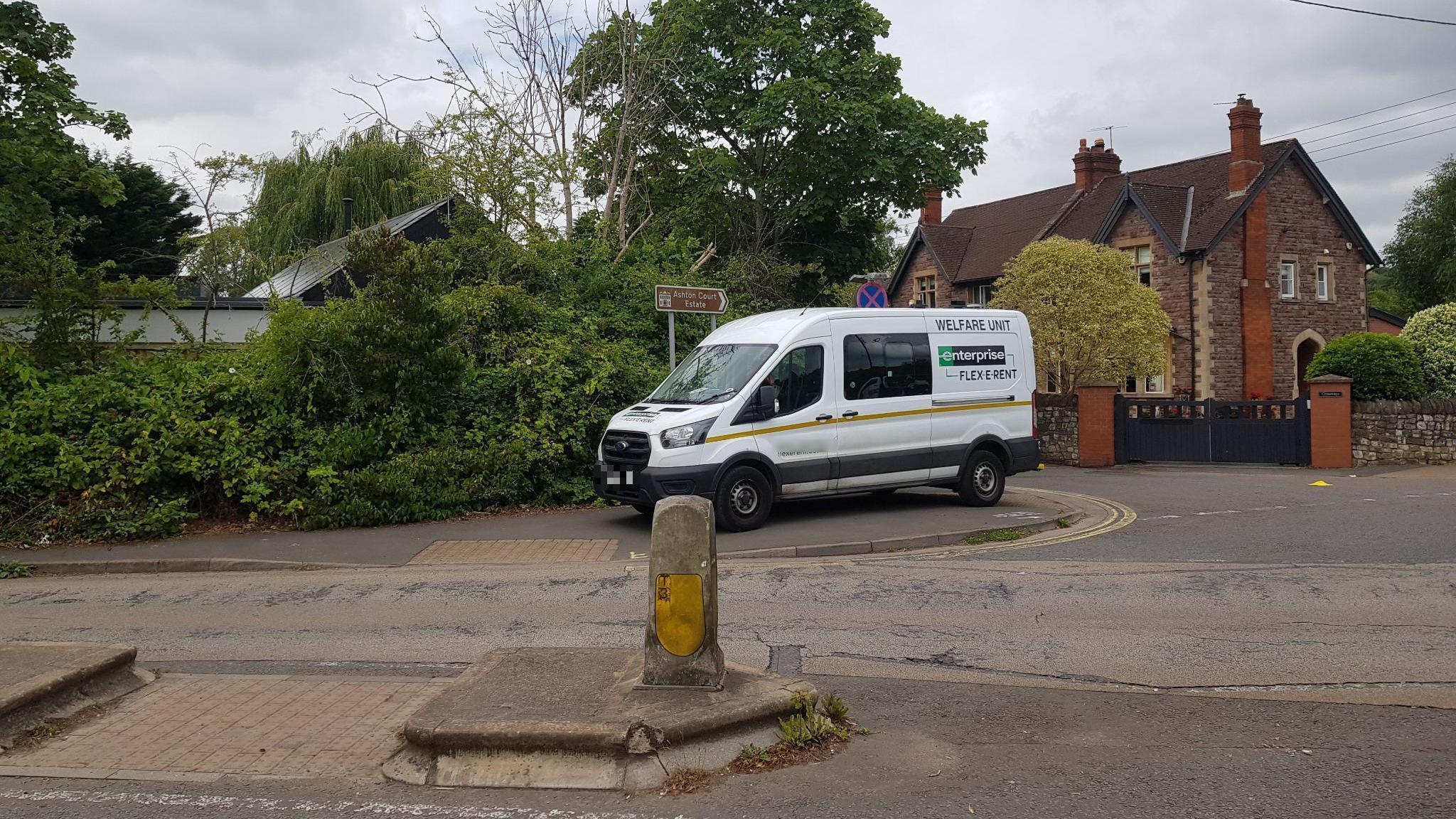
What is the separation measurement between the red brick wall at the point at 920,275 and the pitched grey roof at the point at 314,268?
22.1 metres

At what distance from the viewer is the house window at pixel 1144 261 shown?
35281mm

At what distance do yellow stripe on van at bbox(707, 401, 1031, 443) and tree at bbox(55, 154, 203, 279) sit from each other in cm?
2449

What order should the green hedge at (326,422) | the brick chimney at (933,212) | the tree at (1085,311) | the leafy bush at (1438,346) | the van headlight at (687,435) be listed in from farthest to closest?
the brick chimney at (933,212)
the tree at (1085,311)
the leafy bush at (1438,346)
the green hedge at (326,422)
the van headlight at (687,435)

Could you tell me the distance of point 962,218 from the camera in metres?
48.8

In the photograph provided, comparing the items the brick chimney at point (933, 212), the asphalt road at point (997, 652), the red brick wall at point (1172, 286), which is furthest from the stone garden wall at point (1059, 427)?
the brick chimney at point (933, 212)

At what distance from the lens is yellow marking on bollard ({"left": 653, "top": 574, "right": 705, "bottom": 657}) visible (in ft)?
17.3

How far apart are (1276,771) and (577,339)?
1159 centimetres

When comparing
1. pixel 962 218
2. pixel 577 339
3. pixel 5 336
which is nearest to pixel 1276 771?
pixel 577 339

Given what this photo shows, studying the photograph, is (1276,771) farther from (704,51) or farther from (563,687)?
(704,51)

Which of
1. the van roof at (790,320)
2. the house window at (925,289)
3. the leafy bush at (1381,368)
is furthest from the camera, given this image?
the house window at (925,289)

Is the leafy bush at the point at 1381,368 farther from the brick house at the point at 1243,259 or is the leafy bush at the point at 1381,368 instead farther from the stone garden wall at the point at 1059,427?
the brick house at the point at 1243,259

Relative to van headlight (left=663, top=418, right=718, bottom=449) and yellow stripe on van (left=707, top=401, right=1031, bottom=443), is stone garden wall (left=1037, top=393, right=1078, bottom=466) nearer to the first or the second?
yellow stripe on van (left=707, top=401, right=1031, bottom=443)

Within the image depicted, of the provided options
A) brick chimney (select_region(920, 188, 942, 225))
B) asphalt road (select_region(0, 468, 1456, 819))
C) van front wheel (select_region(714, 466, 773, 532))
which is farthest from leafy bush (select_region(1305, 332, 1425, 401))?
brick chimney (select_region(920, 188, 942, 225))

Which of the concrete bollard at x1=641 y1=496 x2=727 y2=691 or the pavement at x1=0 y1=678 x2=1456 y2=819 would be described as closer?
the pavement at x1=0 y1=678 x2=1456 y2=819
